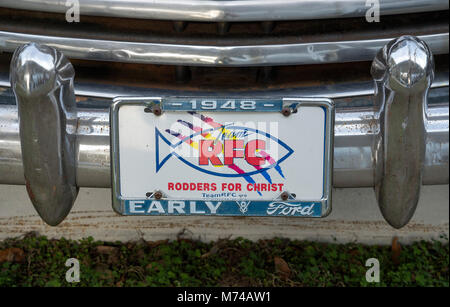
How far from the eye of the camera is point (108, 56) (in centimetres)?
163

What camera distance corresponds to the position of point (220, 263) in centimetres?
240

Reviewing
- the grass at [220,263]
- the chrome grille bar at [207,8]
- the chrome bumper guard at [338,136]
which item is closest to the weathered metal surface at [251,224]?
the grass at [220,263]

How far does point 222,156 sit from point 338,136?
354 millimetres

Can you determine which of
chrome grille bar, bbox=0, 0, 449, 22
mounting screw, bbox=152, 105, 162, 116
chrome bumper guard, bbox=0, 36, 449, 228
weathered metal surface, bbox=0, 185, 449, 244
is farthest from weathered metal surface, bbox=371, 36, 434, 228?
weathered metal surface, bbox=0, 185, 449, 244

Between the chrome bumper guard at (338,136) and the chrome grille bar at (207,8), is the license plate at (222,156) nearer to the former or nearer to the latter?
the chrome bumper guard at (338,136)

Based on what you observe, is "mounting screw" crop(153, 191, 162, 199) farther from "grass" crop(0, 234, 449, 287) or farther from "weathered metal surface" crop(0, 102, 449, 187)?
"grass" crop(0, 234, 449, 287)

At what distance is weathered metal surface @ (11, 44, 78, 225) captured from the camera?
1.30 m

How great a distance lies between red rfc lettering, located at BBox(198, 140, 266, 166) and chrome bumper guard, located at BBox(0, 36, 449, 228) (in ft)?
0.85

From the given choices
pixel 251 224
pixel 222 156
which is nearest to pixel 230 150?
pixel 222 156

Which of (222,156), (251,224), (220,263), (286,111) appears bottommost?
(220,263)

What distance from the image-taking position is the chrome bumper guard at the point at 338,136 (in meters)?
1.32

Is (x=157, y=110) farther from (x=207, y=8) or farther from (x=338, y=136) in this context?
(x=338, y=136)
